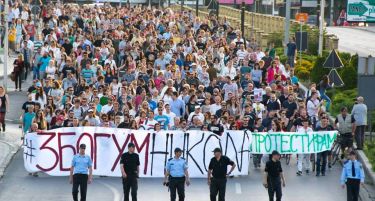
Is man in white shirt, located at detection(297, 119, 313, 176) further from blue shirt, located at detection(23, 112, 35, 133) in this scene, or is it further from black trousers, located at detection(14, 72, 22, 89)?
black trousers, located at detection(14, 72, 22, 89)

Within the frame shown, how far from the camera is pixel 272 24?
225 ft

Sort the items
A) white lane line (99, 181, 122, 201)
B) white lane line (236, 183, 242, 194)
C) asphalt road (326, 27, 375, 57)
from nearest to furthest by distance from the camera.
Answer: white lane line (99, 181, 122, 201)
white lane line (236, 183, 242, 194)
asphalt road (326, 27, 375, 57)

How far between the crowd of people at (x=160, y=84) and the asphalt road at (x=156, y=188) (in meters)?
1.14

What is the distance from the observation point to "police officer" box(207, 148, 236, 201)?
26.4 meters

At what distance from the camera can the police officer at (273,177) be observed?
26.7m

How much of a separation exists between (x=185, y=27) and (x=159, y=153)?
994 inches

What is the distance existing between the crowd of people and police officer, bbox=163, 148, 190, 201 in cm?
439

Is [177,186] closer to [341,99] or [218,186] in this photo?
[218,186]

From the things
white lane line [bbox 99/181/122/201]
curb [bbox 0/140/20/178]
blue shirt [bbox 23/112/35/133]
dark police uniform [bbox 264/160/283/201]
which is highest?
blue shirt [bbox 23/112/35/133]

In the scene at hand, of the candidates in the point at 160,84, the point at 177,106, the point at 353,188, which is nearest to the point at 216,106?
the point at 177,106

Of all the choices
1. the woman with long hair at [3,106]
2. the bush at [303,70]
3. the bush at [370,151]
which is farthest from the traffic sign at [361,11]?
the woman with long hair at [3,106]

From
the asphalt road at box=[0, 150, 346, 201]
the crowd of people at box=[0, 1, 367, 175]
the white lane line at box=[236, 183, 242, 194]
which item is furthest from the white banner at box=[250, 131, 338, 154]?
the white lane line at box=[236, 183, 242, 194]

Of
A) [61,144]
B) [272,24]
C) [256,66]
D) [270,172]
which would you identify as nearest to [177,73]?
[256,66]

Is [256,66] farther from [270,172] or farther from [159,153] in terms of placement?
[270,172]
